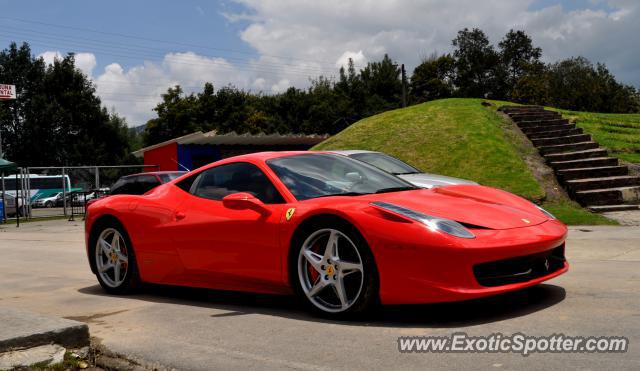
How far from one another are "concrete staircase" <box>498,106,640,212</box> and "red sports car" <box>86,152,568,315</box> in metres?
9.93

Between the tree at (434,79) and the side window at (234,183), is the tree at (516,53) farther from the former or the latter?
the side window at (234,183)

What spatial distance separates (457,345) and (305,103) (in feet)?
231

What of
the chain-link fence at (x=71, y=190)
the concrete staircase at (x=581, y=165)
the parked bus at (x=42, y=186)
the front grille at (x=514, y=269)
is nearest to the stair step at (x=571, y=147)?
the concrete staircase at (x=581, y=165)

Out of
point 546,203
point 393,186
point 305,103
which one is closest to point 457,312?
point 393,186

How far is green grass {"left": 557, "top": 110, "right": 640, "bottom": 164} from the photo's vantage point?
16891 mm

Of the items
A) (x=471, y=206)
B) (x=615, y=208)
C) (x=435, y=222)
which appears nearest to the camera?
(x=435, y=222)

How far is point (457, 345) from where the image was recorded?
360 cm

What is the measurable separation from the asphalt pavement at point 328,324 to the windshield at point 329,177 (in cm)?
91

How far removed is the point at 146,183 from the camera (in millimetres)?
16891

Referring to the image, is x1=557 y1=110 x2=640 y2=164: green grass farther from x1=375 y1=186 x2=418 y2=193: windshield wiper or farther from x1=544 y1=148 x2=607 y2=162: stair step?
x1=375 y1=186 x2=418 y2=193: windshield wiper

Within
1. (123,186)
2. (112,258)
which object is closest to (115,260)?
(112,258)

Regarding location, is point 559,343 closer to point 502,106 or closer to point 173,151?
point 502,106

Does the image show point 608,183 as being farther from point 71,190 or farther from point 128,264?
point 71,190

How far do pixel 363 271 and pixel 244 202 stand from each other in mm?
1129
